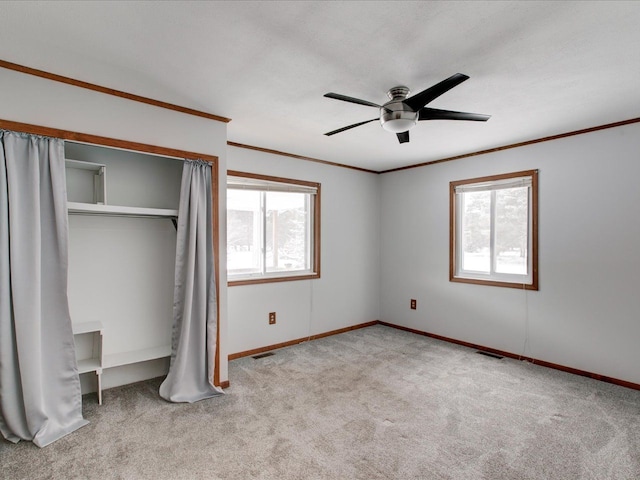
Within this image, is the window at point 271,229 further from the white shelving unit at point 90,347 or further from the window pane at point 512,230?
the window pane at point 512,230

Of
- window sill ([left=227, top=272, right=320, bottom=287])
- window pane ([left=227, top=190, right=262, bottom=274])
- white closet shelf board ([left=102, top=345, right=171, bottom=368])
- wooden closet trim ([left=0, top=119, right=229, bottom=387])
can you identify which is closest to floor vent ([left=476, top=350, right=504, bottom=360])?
window sill ([left=227, top=272, right=320, bottom=287])

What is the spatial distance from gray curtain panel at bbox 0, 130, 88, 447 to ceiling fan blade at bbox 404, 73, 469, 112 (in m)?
2.35

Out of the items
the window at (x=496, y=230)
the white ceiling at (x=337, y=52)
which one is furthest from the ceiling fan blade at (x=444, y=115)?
the window at (x=496, y=230)

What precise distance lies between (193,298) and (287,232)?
1.77 m

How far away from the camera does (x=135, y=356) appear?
2.98 metres

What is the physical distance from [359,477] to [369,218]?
3.83 metres

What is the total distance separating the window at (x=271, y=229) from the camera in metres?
4.05

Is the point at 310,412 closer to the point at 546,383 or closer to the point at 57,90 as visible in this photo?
the point at 546,383

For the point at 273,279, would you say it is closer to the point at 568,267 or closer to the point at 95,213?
the point at 95,213

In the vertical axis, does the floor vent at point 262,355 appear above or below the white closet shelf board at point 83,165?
below

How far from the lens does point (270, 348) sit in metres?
4.23

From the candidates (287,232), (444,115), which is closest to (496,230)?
(444,115)

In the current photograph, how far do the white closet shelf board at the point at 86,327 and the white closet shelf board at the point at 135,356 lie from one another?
0.29m

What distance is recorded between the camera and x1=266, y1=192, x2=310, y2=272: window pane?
171 inches
